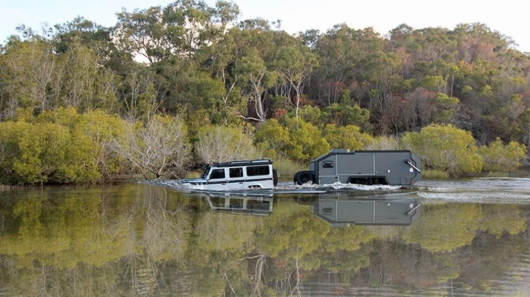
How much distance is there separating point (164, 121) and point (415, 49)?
56.4 m

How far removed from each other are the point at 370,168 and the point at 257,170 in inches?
254

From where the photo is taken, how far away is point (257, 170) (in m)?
31.3

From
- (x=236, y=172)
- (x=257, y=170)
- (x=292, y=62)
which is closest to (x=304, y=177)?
(x=257, y=170)

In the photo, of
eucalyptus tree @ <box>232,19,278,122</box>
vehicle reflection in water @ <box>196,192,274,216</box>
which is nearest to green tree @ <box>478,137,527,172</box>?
eucalyptus tree @ <box>232,19,278,122</box>

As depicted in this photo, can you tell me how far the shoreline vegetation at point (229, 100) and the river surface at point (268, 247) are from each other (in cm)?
1516

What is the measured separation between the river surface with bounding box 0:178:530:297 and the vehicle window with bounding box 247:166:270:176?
3421mm

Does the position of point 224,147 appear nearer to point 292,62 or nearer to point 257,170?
point 257,170

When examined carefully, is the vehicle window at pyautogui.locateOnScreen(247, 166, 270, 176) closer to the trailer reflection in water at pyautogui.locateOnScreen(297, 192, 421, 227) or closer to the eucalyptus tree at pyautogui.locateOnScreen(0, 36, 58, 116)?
the trailer reflection in water at pyautogui.locateOnScreen(297, 192, 421, 227)

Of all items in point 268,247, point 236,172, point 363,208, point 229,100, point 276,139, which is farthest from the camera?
point 229,100

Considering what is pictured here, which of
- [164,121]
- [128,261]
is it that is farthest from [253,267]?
[164,121]

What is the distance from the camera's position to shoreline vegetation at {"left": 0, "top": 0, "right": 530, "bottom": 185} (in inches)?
1667

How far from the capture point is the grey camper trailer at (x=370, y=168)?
3238cm

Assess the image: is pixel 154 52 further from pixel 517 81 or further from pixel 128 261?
pixel 128 261

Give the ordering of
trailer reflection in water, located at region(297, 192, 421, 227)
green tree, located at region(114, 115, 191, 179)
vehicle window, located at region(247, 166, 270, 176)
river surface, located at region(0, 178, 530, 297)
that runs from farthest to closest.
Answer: green tree, located at region(114, 115, 191, 179) < vehicle window, located at region(247, 166, 270, 176) < trailer reflection in water, located at region(297, 192, 421, 227) < river surface, located at region(0, 178, 530, 297)
